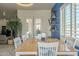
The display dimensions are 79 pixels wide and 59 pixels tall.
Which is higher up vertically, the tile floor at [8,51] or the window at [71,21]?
the window at [71,21]

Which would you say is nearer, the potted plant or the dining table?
the dining table

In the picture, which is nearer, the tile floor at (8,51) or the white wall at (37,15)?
the tile floor at (8,51)

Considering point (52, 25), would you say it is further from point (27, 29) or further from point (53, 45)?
point (53, 45)

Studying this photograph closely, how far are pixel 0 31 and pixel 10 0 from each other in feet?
27.9

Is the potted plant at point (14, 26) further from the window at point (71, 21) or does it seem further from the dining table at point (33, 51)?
the dining table at point (33, 51)

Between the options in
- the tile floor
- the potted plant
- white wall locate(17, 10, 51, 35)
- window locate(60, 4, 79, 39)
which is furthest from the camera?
the potted plant

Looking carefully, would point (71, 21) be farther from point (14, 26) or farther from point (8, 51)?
point (14, 26)

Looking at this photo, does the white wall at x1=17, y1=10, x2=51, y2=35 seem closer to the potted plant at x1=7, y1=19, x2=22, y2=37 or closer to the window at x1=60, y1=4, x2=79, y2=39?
the potted plant at x1=7, y1=19, x2=22, y2=37

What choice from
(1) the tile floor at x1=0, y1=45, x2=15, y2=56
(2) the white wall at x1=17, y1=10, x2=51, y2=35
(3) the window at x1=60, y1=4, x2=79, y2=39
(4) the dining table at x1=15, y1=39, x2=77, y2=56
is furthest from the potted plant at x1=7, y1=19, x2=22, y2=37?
(4) the dining table at x1=15, y1=39, x2=77, y2=56

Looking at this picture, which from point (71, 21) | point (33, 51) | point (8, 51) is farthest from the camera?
point (8, 51)

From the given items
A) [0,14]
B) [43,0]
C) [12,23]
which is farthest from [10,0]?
[0,14]

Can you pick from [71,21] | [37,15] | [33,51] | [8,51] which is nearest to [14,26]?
[37,15]

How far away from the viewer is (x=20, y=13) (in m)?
8.27

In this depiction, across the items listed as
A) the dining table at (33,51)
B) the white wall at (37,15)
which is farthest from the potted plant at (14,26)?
the dining table at (33,51)
